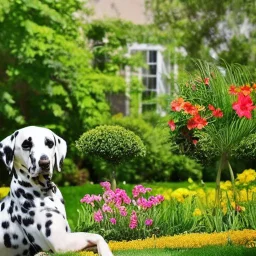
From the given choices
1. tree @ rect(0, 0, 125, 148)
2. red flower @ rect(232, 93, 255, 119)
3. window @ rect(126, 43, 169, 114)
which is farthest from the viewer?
window @ rect(126, 43, 169, 114)

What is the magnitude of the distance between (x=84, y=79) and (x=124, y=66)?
2388 mm

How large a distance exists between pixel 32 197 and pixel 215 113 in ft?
11.6

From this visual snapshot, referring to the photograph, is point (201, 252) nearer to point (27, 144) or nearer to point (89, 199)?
point (27, 144)

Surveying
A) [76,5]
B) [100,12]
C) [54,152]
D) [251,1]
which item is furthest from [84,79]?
[54,152]

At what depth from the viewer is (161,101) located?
1986cm

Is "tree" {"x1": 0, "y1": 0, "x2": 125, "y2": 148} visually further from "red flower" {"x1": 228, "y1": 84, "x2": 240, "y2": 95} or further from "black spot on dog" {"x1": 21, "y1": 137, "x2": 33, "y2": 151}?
"black spot on dog" {"x1": 21, "y1": 137, "x2": 33, "y2": 151}

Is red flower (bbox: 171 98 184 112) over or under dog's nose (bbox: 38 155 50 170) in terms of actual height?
over

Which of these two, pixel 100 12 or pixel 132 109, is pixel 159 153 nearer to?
pixel 132 109

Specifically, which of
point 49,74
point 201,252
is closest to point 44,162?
point 201,252

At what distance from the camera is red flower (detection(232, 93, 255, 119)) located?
7.75 m

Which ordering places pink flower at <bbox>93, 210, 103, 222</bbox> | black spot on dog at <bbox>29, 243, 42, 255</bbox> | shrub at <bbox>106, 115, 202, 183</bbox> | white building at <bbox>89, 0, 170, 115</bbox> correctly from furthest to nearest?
1. white building at <bbox>89, 0, 170, 115</bbox>
2. shrub at <bbox>106, 115, 202, 183</bbox>
3. pink flower at <bbox>93, 210, 103, 222</bbox>
4. black spot on dog at <bbox>29, 243, 42, 255</bbox>

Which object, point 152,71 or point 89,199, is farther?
point 152,71

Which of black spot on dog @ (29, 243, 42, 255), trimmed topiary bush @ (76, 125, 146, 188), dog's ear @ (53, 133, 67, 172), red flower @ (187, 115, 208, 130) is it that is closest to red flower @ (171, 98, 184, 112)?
red flower @ (187, 115, 208, 130)

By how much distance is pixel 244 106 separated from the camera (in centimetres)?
780
